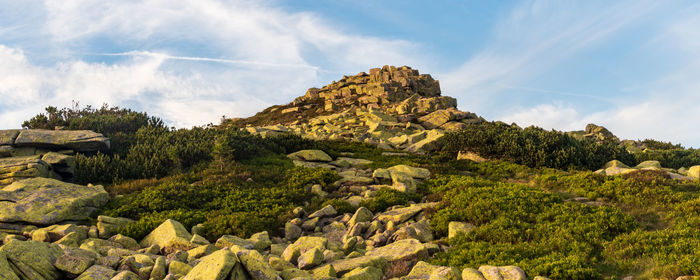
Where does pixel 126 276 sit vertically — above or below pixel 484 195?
below

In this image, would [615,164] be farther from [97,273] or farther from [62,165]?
[62,165]

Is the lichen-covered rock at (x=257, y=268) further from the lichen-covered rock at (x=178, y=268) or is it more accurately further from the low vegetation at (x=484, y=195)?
the low vegetation at (x=484, y=195)

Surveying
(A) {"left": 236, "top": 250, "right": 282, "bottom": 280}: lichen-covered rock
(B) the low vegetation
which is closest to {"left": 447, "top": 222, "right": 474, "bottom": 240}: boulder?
(B) the low vegetation

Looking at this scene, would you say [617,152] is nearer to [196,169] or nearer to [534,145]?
[534,145]

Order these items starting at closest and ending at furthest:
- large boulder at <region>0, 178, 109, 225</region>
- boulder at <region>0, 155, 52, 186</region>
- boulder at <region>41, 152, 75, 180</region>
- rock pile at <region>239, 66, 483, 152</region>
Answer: large boulder at <region>0, 178, 109, 225</region> → boulder at <region>0, 155, 52, 186</region> → boulder at <region>41, 152, 75, 180</region> → rock pile at <region>239, 66, 483, 152</region>

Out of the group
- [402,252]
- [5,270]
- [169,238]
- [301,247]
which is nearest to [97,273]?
[5,270]

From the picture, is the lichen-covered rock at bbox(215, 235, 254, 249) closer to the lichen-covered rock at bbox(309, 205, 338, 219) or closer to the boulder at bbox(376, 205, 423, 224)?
the lichen-covered rock at bbox(309, 205, 338, 219)

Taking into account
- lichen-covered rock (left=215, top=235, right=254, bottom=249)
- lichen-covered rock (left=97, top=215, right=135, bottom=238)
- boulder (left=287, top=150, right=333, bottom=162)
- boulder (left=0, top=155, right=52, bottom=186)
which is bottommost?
lichen-covered rock (left=215, top=235, right=254, bottom=249)

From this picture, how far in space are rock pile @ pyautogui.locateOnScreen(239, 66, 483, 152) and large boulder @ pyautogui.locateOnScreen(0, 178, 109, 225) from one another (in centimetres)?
1693

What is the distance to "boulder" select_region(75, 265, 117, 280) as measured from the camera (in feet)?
23.3

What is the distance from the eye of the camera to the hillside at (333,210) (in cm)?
763

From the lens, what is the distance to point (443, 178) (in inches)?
644

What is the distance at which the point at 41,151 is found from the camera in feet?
62.6

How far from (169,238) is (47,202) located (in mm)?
4679
